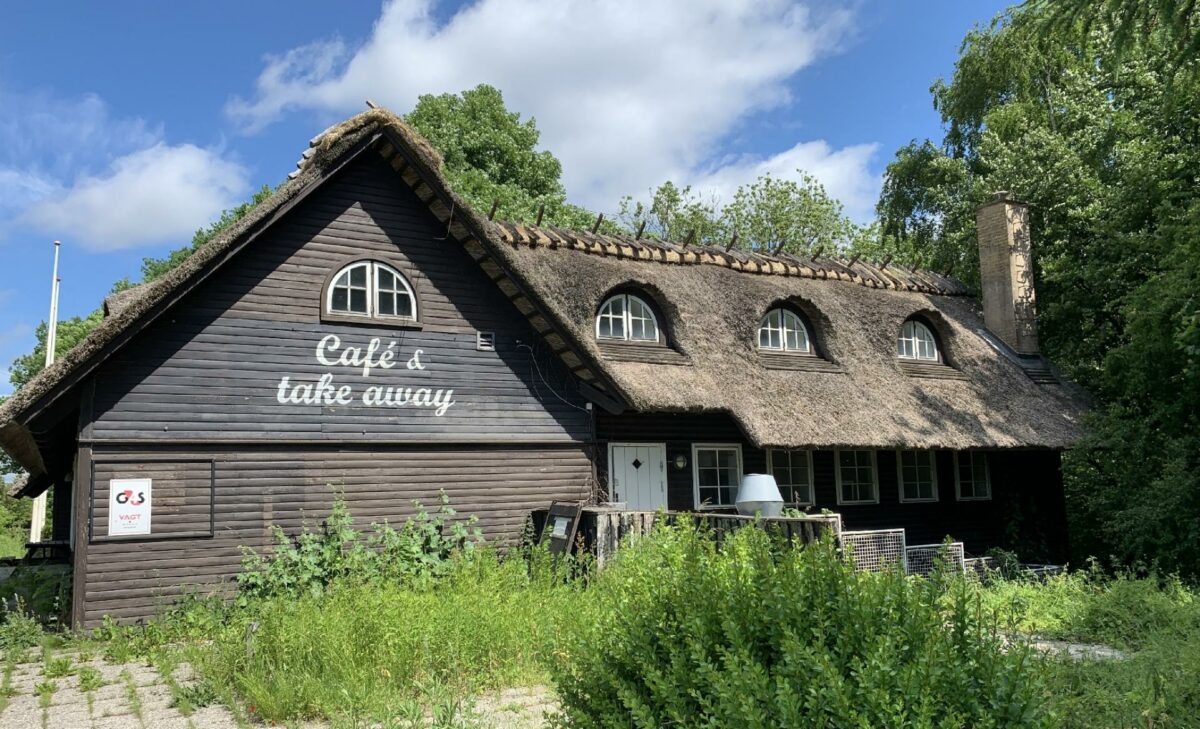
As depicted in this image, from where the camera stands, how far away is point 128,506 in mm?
10484

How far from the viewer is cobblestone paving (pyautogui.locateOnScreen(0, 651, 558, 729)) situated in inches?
248

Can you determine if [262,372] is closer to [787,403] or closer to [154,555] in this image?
[154,555]

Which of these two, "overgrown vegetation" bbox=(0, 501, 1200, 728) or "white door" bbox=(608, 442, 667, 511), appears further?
"white door" bbox=(608, 442, 667, 511)

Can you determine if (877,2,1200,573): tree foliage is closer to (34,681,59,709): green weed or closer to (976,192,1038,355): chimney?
(976,192,1038,355): chimney

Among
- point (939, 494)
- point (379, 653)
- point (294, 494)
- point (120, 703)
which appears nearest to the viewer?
point (379, 653)

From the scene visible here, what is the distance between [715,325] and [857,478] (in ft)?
13.6

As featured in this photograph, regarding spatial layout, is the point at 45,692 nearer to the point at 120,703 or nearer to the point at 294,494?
the point at 120,703

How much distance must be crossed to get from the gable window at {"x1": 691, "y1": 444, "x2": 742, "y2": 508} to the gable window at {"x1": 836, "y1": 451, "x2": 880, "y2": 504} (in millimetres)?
2413

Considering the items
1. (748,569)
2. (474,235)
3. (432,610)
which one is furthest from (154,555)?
(748,569)

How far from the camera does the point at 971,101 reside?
3183 centimetres

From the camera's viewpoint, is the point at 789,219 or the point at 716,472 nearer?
the point at 716,472

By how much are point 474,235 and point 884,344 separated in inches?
362

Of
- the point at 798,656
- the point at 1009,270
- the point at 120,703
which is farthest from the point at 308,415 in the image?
the point at 1009,270

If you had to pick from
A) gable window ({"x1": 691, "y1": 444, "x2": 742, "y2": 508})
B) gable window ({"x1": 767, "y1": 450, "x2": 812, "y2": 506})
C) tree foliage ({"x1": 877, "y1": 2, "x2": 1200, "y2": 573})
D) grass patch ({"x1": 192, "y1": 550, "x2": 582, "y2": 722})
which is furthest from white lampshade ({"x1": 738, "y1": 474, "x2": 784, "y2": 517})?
tree foliage ({"x1": 877, "y1": 2, "x2": 1200, "y2": 573})
